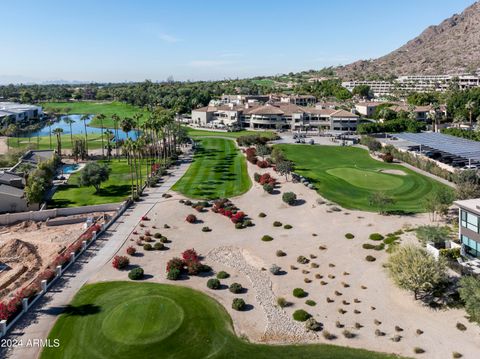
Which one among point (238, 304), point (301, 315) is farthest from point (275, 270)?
point (301, 315)

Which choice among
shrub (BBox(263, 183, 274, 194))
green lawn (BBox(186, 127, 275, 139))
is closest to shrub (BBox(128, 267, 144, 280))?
shrub (BBox(263, 183, 274, 194))

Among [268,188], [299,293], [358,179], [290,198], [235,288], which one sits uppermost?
[268,188]

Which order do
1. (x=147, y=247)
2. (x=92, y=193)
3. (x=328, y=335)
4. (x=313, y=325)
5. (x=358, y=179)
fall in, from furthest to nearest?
(x=358, y=179), (x=92, y=193), (x=147, y=247), (x=313, y=325), (x=328, y=335)

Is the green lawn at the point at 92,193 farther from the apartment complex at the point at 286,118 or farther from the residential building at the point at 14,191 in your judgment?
the apartment complex at the point at 286,118

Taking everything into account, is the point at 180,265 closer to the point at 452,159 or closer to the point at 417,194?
the point at 417,194

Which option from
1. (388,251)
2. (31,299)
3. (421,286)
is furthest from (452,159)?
(31,299)

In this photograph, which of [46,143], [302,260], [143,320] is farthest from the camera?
[46,143]

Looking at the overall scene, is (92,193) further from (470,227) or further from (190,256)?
(470,227)
